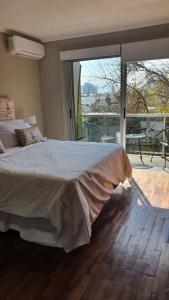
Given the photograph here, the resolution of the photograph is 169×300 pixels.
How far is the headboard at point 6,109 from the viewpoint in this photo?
367 centimetres

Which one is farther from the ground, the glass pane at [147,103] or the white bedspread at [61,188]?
the glass pane at [147,103]

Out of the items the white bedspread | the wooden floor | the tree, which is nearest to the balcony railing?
the tree

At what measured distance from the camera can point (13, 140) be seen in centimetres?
330

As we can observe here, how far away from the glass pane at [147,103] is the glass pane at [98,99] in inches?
9.0

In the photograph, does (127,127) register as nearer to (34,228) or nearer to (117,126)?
(117,126)

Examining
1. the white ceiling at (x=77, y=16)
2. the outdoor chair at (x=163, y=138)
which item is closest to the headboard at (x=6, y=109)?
the white ceiling at (x=77, y=16)

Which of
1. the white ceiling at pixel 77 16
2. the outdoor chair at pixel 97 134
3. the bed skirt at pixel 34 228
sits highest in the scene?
the white ceiling at pixel 77 16

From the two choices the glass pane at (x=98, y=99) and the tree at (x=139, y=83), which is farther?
the glass pane at (x=98, y=99)

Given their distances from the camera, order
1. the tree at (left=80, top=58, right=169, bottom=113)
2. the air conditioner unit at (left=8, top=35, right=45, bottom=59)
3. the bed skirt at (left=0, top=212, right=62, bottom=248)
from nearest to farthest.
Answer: the bed skirt at (left=0, top=212, right=62, bottom=248) < the air conditioner unit at (left=8, top=35, right=45, bottom=59) < the tree at (left=80, top=58, right=169, bottom=113)

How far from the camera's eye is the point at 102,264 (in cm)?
190

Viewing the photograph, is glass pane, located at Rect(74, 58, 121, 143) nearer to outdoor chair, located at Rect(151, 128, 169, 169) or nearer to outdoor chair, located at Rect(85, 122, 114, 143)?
outdoor chair, located at Rect(85, 122, 114, 143)

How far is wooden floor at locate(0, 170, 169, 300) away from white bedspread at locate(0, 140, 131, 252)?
8.2 inches

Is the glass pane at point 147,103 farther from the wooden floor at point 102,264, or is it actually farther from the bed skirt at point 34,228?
the bed skirt at point 34,228

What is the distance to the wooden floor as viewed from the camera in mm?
1631
